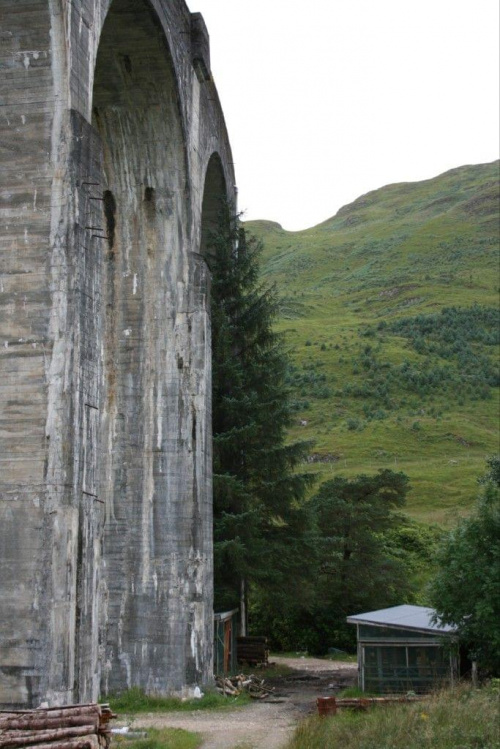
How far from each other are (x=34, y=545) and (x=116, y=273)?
28.5 feet

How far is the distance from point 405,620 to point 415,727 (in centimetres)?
876

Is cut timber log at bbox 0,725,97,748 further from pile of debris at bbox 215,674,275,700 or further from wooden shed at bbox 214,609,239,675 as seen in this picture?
wooden shed at bbox 214,609,239,675

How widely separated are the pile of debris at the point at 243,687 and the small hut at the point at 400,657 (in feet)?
6.88

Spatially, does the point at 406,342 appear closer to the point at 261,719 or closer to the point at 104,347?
the point at 104,347

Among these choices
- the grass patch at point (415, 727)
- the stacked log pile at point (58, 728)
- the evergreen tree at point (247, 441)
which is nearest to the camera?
the stacked log pile at point (58, 728)

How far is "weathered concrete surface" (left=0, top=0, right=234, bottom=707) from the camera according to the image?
405 inches

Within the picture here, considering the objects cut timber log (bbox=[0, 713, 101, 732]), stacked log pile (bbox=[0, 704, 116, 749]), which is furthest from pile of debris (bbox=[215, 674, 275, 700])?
cut timber log (bbox=[0, 713, 101, 732])

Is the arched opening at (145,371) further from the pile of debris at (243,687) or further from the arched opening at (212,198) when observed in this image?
the arched opening at (212,198)

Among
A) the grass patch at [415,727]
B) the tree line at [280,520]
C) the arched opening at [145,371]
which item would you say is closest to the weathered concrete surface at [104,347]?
the arched opening at [145,371]

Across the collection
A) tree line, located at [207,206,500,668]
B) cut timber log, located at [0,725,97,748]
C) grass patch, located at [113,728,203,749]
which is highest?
tree line, located at [207,206,500,668]

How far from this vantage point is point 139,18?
16156 mm

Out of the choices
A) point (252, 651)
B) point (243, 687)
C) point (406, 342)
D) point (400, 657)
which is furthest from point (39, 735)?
point (406, 342)

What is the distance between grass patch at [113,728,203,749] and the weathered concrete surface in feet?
4.22

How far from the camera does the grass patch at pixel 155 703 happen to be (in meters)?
16.0
